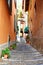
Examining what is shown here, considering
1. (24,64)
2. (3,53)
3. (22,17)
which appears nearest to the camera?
(24,64)

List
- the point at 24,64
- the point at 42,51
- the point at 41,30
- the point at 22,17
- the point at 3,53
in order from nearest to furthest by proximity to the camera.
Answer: the point at 24,64, the point at 3,53, the point at 42,51, the point at 41,30, the point at 22,17

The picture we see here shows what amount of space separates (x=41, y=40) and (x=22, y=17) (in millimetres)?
A: 18788

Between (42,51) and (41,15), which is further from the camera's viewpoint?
(41,15)

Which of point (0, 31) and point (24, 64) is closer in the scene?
point (24, 64)

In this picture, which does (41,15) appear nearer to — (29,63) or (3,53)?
(3,53)

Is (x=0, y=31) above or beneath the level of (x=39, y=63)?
above

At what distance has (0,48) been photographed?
7.66 metres

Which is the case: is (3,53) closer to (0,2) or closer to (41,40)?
(0,2)

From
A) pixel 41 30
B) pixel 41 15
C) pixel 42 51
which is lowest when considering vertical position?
pixel 42 51

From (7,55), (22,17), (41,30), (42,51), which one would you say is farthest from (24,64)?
(22,17)

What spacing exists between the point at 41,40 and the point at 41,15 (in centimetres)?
112

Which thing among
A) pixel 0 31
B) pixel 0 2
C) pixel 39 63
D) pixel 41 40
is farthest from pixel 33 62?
pixel 41 40

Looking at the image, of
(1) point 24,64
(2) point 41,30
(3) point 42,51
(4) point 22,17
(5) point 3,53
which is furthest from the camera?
(4) point 22,17

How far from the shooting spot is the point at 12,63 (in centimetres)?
623
